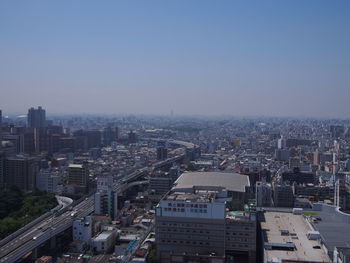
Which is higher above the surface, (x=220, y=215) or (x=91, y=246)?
(x=220, y=215)

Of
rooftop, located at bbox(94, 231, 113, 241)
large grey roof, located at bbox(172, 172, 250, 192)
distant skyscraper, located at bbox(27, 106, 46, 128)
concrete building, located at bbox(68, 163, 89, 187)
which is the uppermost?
distant skyscraper, located at bbox(27, 106, 46, 128)

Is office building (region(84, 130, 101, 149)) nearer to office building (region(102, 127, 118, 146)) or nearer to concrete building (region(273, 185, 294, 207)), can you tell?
office building (region(102, 127, 118, 146))

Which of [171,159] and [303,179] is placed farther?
[171,159]

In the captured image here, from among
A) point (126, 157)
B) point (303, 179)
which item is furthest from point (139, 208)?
point (126, 157)

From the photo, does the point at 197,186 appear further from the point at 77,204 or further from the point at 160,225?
the point at 77,204

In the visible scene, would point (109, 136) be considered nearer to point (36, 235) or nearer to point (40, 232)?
point (40, 232)

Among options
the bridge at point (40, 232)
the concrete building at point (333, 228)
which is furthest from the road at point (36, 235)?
the concrete building at point (333, 228)

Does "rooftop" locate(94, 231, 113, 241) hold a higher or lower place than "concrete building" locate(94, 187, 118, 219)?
lower

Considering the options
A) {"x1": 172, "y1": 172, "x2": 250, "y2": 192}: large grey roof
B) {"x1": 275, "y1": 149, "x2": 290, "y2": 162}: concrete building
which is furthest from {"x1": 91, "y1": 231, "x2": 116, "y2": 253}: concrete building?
{"x1": 275, "y1": 149, "x2": 290, "y2": 162}: concrete building
